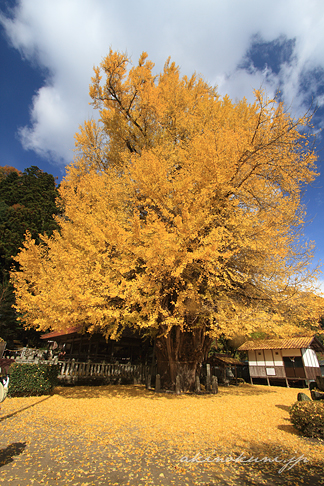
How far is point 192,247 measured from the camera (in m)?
6.85

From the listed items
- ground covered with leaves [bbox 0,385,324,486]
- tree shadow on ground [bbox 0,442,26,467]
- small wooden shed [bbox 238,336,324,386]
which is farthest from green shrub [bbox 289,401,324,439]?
small wooden shed [bbox 238,336,324,386]

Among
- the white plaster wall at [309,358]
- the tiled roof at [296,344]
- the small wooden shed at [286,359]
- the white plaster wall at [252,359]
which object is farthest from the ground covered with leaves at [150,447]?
the white plaster wall at [252,359]

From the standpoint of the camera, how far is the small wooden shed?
640 inches

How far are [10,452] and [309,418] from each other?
5231 millimetres

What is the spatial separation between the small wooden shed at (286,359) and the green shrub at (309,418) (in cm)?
1165

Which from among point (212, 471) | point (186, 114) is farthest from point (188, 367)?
point (186, 114)

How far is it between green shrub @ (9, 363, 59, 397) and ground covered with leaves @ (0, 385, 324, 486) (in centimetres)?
87

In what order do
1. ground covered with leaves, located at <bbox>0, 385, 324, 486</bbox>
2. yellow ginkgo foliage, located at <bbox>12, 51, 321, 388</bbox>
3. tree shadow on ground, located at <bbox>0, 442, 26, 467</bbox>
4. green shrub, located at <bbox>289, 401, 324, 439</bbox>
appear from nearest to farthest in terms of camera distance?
1. ground covered with leaves, located at <bbox>0, 385, 324, 486</bbox>
2. tree shadow on ground, located at <bbox>0, 442, 26, 467</bbox>
3. green shrub, located at <bbox>289, 401, 324, 439</bbox>
4. yellow ginkgo foliage, located at <bbox>12, 51, 321, 388</bbox>

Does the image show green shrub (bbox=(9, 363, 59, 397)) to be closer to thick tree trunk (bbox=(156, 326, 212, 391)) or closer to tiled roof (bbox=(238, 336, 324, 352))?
thick tree trunk (bbox=(156, 326, 212, 391))

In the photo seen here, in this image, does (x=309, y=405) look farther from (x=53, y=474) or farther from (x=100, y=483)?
(x=53, y=474)

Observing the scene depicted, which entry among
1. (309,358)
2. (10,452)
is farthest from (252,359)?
(10,452)

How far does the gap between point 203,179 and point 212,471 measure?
22.0ft

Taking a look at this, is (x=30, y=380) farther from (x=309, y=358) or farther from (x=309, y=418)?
(x=309, y=358)

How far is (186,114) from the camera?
1123cm
